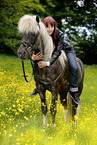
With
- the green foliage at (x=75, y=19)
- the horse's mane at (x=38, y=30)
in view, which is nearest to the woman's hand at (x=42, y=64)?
the horse's mane at (x=38, y=30)

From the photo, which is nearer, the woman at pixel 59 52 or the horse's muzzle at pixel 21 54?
the horse's muzzle at pixel 21 54

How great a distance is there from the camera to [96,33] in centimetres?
2064

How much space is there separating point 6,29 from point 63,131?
14741 millimetres

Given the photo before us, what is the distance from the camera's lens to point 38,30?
3.65m

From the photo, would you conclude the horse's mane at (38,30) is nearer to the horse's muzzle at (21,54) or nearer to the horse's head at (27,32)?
the horse's head at (27,32)

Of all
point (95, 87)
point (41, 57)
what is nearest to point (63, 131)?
point (41, 57)

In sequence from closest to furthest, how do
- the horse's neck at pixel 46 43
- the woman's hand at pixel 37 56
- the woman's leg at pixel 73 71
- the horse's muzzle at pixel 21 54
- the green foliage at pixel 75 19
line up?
1. the horse's muzzle at pixel 21 54
2. the horse's neck at pixel 46 43
3. the woman's hand at pixel 37 56
4. the woman's leg at pixel 73 71
5. the green foliage at pixel 75 19

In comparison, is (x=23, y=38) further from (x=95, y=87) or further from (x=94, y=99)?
(x=95, y=87)

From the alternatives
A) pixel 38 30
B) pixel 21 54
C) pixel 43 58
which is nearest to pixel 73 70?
pixel 43 58

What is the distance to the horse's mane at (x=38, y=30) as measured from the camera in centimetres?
346

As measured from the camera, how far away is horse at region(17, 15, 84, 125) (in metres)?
3.47

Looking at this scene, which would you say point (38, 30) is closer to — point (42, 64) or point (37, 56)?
point (37, 56)

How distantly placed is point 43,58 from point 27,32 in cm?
79

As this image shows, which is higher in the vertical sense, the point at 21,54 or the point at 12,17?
the point at 21,54
